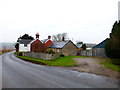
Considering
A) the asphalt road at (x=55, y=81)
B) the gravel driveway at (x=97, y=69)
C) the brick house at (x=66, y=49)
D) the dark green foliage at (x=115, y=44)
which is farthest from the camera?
the brick house at (x=66, y=49)

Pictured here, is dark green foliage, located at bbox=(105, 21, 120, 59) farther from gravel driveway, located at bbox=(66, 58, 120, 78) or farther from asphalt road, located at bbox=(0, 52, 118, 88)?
asphalt road, located at bbox=(0, 52, 118, 88)

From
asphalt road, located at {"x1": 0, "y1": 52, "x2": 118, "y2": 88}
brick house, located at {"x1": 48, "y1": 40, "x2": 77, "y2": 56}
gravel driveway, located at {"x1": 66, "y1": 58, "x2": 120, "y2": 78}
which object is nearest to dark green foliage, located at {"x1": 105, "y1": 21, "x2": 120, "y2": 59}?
gravel driveway, located at {"x1": 66, "y1": 58, "x2": 120, "y2": 78}

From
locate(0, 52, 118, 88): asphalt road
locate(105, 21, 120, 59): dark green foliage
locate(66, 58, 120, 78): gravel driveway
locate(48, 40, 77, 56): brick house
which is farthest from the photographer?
locate(48, 40, 77, 56): brick house

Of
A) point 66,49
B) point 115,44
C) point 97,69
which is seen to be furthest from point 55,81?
point 66,49

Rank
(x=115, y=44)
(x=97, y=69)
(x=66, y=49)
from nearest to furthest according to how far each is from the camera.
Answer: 1. (x=97, y=69)
2. (x=115, y=44)
3. (x=66, y=49)

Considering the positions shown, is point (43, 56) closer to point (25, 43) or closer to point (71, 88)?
point (71, 88)

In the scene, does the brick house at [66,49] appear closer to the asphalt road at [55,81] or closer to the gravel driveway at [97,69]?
the gravel driveway at [97,69]

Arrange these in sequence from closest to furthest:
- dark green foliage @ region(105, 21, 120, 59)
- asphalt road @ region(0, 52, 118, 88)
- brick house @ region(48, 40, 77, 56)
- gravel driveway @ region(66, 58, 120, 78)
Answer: asphalt road @ region(0, 52, 118, 88) < gravel driveway @ region(66, 58, 120, 78) < dark green foliage @ region(105, 21, 120, 59) < brick house @ region(48, 40, 77, 56)

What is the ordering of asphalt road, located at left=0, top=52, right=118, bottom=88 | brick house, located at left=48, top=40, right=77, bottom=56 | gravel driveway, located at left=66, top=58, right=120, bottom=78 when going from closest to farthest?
asphalt road, located at left=0, top=52, right=118, bottom=88 → gravel driveway, located at left=66, top=58, right=120, bottom=78 → brick house, located at left=48, top=40, right=77, bottom=56

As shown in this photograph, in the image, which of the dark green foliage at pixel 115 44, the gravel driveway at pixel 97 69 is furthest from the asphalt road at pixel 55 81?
the dark green foliage at pixel 115 44

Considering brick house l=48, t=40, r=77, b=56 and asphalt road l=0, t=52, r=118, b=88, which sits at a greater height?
brick house l=48, t=40, r=77, b=56

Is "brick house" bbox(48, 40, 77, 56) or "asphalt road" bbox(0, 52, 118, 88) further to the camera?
"brick house" bbox(48, 40, 77, 56)

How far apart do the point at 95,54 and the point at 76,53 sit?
825cm

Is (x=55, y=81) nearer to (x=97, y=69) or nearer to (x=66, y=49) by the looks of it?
(x=97, y=69)
